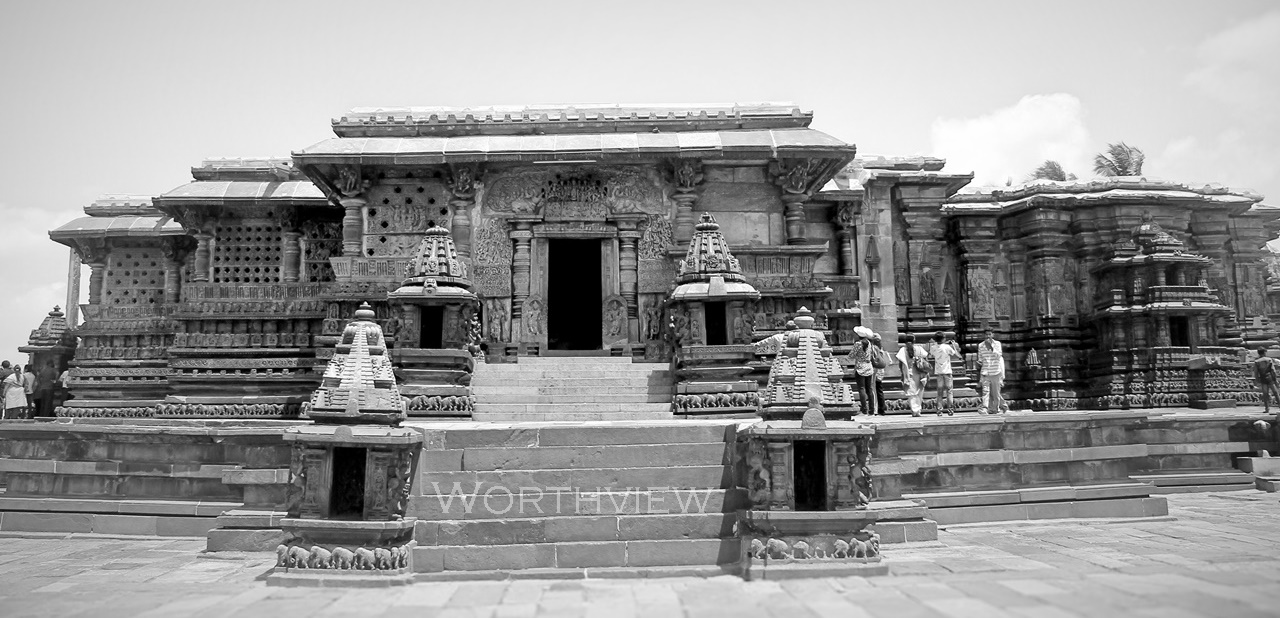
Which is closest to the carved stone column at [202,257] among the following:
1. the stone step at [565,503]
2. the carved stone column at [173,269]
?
the carved stone column at [173,269]

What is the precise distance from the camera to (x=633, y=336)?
17.5m

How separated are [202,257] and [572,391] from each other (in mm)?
11845

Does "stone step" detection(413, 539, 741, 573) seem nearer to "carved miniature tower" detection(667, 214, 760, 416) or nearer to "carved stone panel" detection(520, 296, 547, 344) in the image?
"carved miniature tower" detection(667, 214, 760, 416)

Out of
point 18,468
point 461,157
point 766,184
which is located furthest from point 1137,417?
point 18,468

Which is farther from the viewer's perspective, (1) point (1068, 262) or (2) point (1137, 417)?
(1) point (1068, 262)

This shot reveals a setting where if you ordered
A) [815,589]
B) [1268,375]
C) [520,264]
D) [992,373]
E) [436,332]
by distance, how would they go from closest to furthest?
[815,589] < [436,332] < [992,373] < [1268,375] < [520,264]

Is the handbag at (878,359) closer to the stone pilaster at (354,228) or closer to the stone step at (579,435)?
the stone step at (579,435)

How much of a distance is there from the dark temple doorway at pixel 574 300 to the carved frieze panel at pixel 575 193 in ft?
12.6

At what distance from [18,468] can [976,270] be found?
2129 centimetres

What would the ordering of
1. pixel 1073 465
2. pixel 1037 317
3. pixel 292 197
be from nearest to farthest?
pixel 1073 465
pixel 292 197
pixel 1037 317

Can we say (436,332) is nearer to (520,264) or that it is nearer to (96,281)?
(520,264)

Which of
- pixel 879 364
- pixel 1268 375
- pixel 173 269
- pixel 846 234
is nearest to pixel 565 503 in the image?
pixel 879 364

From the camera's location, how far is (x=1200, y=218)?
24.5 m

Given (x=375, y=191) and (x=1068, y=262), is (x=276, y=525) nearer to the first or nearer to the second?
(x=375, y=191)
